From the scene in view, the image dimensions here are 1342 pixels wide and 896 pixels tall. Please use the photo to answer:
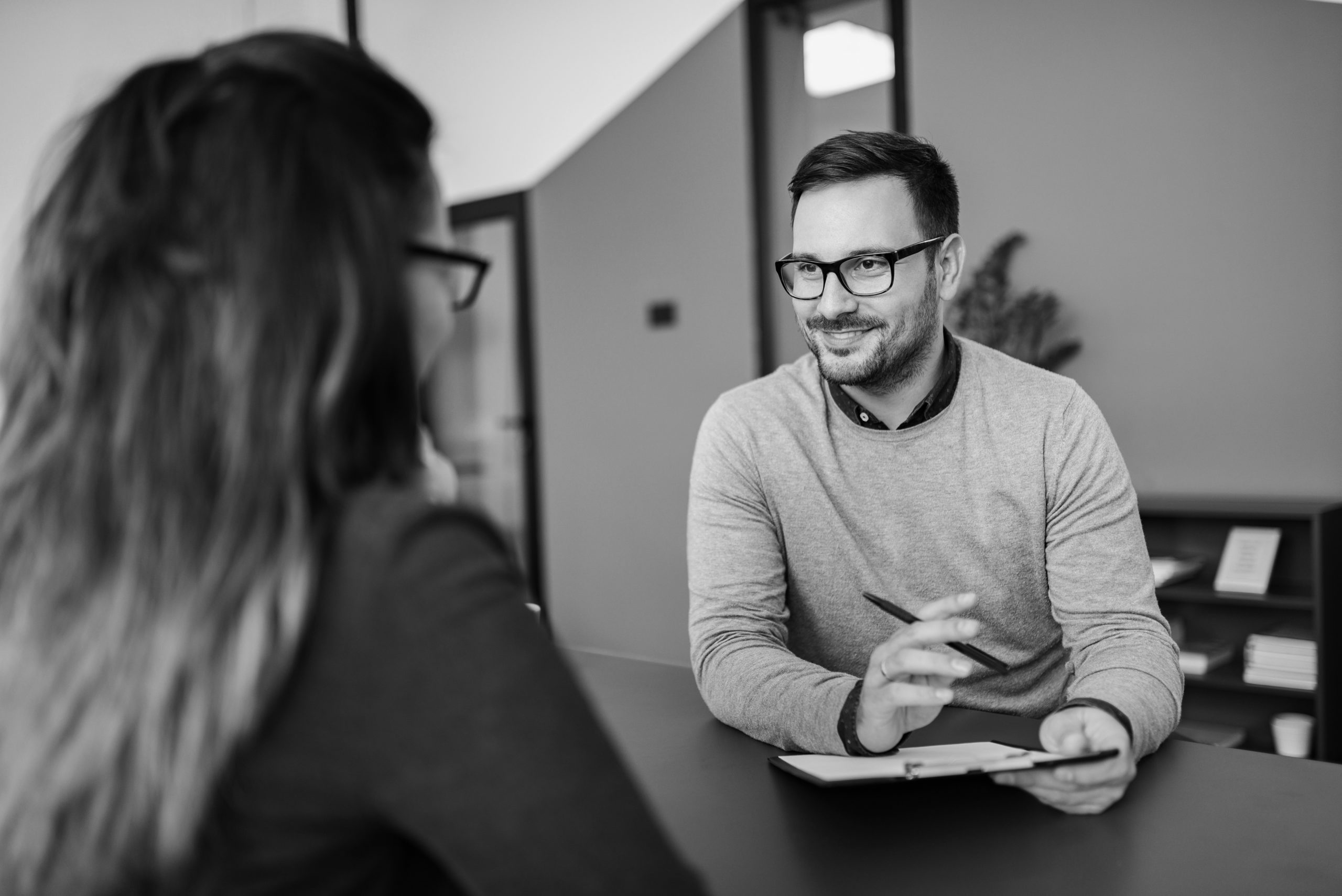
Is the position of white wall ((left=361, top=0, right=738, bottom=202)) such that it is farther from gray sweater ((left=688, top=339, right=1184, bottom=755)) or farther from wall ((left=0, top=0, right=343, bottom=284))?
gray sweater ((left=688, top=339, right=1184, bottom=755))

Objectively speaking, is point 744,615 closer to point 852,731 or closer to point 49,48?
point 852,731

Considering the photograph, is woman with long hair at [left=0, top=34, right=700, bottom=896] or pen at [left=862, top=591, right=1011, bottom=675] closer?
woman with long hair at [left=0, top=34, right=700, bottom=896]

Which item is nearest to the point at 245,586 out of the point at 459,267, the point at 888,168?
the point at 459,267

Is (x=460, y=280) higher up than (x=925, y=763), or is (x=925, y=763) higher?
(x=460, y=280)

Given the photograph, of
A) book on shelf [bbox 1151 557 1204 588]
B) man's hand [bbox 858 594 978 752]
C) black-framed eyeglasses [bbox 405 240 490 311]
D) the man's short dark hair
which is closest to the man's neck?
the man's short dark hair

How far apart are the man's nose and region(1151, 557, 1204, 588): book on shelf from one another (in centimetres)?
180

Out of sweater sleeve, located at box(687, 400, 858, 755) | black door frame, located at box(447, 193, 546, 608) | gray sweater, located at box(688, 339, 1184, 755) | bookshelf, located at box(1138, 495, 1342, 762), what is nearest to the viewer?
sweater sleeve, located at box(687, 400, 858, 755)

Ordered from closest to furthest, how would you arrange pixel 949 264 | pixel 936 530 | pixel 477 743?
pixel 477 743 → pixel 936 530 → pixel 949 264

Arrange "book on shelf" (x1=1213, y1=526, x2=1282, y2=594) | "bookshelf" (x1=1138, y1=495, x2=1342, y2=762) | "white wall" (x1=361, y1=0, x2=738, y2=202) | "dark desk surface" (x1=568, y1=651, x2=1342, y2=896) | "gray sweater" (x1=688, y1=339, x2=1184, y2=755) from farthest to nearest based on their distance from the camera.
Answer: "white wall" (x1=361, y1=0, x2=738, y2=202)
"book on shelf" (x1=1213, y1=526, x2=1282, y2=594)
"bookshelf" (x1=1138, y1=495, x2=1342, y2=762)
"gray sweater" (x1=688, y1=339, x2=1184, y2=755)
"dark desk surface" (x1=568, y1=651, x2=1342, y2=896)

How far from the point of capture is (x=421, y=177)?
0.68 meters

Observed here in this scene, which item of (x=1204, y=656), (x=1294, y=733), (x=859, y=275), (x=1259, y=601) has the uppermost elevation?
(x=859, y=275)

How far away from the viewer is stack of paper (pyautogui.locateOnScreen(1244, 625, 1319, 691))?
2875 millimetres

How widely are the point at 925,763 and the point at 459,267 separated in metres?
0.63

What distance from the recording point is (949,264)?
1.79 meters
